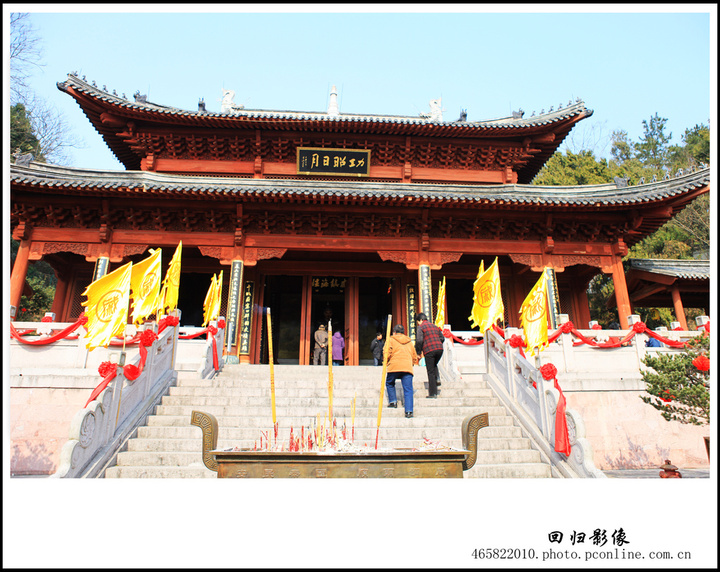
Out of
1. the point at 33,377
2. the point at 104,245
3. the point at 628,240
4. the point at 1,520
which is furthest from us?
the point at 628,240

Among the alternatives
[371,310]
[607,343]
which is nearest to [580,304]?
[607,343]

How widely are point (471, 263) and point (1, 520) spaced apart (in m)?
12.0

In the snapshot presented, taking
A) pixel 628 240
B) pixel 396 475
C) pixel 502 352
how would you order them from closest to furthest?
pixel 396 475, pixel 502 352, pixel 628 240

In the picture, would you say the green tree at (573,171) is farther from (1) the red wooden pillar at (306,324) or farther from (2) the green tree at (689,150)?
(1) the red wooden pillar at (306,324)

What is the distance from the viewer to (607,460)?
689cm

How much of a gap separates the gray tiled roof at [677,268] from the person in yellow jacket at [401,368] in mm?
10890

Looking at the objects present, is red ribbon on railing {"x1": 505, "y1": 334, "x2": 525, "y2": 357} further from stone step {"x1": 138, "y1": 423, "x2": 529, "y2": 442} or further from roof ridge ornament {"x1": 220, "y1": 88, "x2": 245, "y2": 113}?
roof ridge ornament {"x1": 220, "y1": 88, "x2": 245, "y2": 113}

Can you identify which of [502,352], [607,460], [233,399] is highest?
[502,352]

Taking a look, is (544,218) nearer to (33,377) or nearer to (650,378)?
(650,378)

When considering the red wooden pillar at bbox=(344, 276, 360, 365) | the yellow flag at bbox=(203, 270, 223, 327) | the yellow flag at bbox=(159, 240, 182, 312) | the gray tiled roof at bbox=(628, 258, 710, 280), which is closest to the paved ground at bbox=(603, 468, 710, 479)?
the yellow flag at bbox=(159, 240, 182, 312)

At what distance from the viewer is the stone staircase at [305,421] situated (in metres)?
5.51

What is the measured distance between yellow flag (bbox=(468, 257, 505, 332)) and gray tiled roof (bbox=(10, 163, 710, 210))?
3.34m

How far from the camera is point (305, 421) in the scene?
647 centimetres

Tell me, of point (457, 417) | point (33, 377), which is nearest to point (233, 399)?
point (33, 377)
